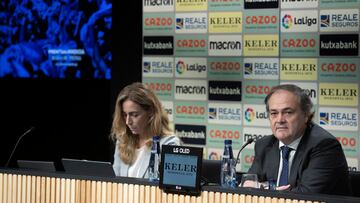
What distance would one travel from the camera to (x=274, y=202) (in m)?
2.79

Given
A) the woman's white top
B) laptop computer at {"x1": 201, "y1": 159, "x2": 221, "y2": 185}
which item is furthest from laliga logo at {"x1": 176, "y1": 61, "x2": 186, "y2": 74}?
laptop computer at {"x1": 201, "y1": 159, "x2": 221, "y2": 185}

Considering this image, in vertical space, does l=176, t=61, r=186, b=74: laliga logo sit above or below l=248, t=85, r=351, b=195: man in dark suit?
above

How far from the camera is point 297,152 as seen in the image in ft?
12.2

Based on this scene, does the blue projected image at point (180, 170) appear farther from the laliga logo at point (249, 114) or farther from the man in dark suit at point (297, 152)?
the laliga logo at point (249, 114)

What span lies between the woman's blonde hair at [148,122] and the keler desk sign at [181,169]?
1.47m

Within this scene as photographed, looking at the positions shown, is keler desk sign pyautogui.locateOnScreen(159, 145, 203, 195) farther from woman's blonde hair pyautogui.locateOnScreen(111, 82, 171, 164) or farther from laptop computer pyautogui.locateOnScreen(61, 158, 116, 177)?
woman's blonde hair pyautogui.locateOnScreen(111, 82, 171, 164)

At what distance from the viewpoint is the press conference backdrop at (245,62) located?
570 centimetres

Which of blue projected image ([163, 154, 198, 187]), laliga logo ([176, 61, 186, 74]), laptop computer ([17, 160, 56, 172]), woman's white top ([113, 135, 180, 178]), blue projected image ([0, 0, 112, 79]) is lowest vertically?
woman's white top ([113, 135, 180, 178])

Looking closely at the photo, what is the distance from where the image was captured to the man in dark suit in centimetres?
358

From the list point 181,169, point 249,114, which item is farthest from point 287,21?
point 181,169

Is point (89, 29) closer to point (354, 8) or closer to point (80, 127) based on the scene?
point (80, 127)

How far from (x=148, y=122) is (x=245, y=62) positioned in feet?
5.87

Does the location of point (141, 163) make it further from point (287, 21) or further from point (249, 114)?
point (287, 21)

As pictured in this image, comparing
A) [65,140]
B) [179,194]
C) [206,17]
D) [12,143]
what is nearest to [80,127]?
[65,140]
